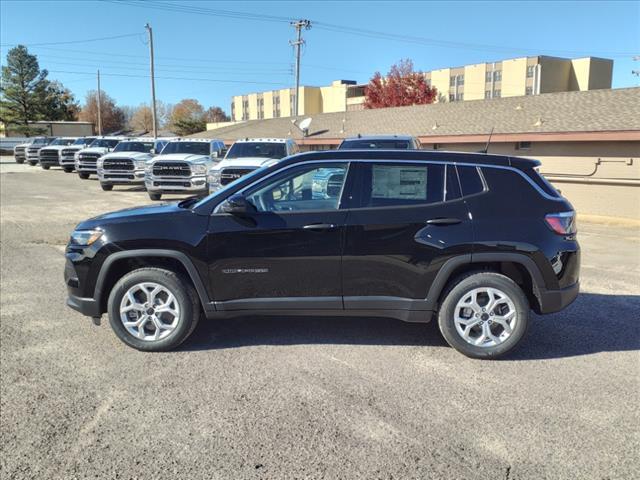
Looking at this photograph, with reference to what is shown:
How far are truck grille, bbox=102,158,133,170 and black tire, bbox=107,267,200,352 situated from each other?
1603cm

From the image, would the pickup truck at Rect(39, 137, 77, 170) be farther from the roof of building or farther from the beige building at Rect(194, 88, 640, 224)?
the beige building at Rect(194, 88, 640, 224)

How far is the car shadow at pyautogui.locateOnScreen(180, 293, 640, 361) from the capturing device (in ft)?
15.8

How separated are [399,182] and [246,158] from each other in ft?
35.1

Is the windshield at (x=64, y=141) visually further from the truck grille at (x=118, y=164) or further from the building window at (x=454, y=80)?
the building window at (x=454, y=80)

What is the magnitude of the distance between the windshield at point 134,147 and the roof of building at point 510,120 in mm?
7923

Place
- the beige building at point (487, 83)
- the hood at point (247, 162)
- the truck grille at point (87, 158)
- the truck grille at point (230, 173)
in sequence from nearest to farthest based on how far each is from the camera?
the truck grille at point (230, 173), the hood at point (247, 162), the truck grille at point (87, 158), the beige building at point (487, 83)

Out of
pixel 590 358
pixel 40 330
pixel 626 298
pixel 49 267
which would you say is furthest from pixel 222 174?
pixel 590 358

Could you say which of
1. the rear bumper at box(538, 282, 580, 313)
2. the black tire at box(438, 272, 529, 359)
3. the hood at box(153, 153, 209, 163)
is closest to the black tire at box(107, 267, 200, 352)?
the black tire at box(438, 272, 529, 359)

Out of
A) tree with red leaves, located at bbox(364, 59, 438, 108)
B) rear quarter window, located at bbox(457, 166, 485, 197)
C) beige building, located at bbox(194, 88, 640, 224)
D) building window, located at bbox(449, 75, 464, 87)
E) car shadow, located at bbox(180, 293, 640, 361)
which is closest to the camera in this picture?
rear quarter window, located at bbox(457, 166, 485, 197)

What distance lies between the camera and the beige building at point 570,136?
1540cm

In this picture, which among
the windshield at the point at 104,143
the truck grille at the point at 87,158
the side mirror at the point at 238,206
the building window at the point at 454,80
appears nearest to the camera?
the side mirror at the point at 238,206

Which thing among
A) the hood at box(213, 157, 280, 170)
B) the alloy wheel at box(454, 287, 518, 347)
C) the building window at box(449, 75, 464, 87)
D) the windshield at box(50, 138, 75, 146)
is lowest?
the alloy wheel at box(454, 287, 518, 347)

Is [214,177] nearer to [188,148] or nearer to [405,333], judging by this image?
[188,148]

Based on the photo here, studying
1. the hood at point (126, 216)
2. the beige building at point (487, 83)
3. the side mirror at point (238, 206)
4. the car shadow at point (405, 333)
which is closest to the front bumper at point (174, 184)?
the car shadow at point (405, 333)
